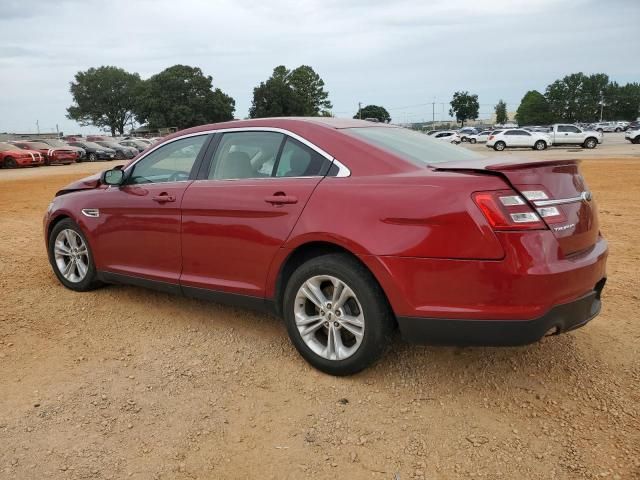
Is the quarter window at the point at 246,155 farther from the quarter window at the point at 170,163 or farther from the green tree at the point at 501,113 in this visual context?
the green tree at the point at 501,113

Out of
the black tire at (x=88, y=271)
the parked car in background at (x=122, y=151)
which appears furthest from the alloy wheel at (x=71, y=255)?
the parked car in background at (x=122, y=151)

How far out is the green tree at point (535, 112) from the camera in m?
126

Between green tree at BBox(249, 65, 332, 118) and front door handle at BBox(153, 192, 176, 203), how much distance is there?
80.8m

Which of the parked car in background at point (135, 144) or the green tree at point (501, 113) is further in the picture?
the green tree at point (501, 113)

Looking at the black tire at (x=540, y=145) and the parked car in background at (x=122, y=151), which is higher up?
the parked car in background at (x=122, y=151)

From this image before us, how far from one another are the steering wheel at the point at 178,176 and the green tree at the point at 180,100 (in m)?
84.1

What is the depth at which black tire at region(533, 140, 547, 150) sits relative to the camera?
117ft

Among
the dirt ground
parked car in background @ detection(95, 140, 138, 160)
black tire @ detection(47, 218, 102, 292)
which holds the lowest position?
parked car in background @ detection(95, 140, 138, 160)

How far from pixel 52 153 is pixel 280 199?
109 ft

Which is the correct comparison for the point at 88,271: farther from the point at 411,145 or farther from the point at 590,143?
the point at 590,143

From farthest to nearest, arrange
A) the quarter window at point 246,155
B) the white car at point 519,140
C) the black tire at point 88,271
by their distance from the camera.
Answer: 1. the white car at point 519,140
2. the black tire at point 88,271
3. the quarter window at point 246,155

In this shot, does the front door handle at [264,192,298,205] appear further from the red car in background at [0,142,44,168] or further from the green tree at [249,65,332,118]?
the green tree at [249,65,332,118]

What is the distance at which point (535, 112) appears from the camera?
12731 cm

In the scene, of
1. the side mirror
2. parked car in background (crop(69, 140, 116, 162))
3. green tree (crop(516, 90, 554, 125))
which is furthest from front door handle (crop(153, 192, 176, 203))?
green tree (crop(516, 90, 554, 125))
